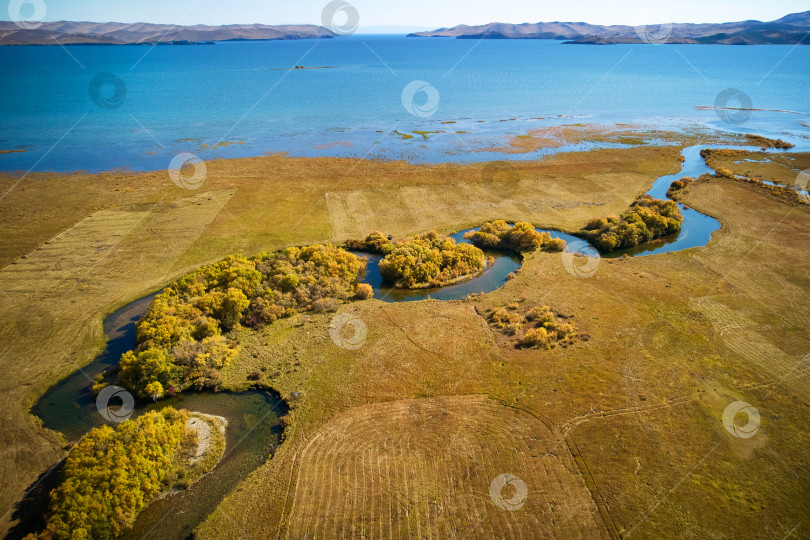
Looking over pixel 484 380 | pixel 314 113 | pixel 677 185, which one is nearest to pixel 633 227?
pixel 677 185

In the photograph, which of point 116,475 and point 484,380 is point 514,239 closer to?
point 484,380

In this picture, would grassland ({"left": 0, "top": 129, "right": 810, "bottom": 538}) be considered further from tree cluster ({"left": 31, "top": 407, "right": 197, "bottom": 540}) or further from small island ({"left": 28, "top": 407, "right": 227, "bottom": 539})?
tree cluster ({"left": 31, "top": 407, "right": 197, "bottom": 540})

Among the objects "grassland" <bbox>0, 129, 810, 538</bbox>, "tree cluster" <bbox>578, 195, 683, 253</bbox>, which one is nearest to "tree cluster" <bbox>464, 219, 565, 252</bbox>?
"grassland" <bbox>0, 129, 810, 538</bbox>

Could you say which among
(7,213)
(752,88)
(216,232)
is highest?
(7,213)

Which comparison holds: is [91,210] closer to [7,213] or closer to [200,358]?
[7,213]

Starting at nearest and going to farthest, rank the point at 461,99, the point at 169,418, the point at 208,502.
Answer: the point at 208,502 → the point at 169,418 → the point at 461,99

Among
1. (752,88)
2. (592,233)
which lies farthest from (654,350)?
(752,88)

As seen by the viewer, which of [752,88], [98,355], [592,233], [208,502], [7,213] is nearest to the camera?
[208,502]
